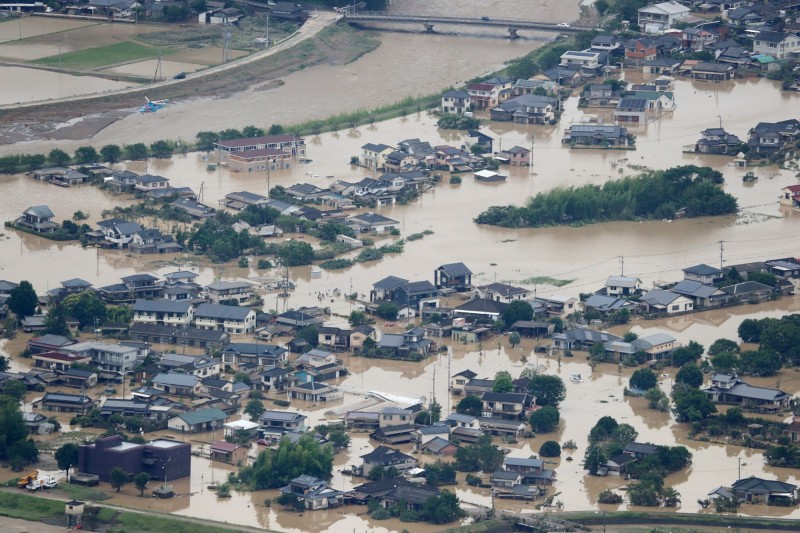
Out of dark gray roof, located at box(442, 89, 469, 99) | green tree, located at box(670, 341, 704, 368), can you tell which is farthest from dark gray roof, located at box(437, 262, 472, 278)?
dark gray roof, located at box(442, 89, 469, 99)

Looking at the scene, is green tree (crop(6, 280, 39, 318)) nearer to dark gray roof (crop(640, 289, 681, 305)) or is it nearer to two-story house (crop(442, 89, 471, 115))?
dark gray roof (crop(640, 289, 681, 305))

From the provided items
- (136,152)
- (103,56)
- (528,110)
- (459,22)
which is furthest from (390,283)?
(459,22)

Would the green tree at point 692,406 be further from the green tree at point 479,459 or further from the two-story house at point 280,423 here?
the two-story house at point 280,423

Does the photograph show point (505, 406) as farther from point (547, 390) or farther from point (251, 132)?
point (251, 132)

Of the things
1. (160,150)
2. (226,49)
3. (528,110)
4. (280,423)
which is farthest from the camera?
(226,49)

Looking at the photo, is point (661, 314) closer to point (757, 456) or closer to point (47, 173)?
point (757, 456)

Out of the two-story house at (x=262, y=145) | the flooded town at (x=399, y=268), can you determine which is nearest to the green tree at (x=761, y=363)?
the flooded town at (x=399, y=268)

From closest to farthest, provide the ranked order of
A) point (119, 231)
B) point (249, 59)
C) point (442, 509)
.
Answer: point (442, 509) < point (119, 231) < point (249, 59)

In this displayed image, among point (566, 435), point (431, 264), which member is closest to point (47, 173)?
point (431, 264)
